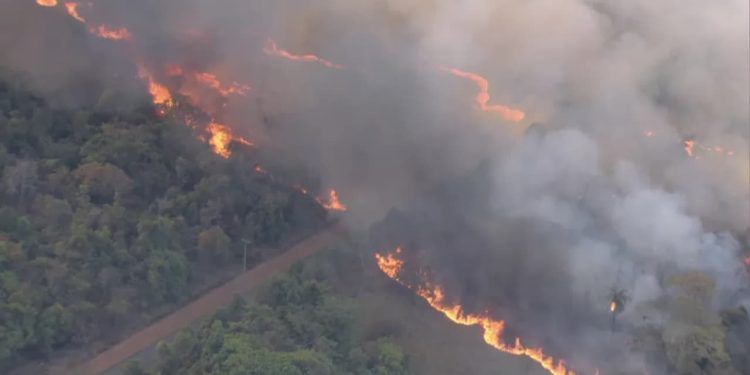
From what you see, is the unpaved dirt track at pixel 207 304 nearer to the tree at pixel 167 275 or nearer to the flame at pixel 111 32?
the tree at pixel 167 275

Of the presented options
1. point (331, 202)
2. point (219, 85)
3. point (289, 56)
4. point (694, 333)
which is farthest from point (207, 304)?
point (694, 333)

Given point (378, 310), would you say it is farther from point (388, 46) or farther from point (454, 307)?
point (388, 46)

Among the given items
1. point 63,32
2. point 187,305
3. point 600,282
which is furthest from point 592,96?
point 63,32

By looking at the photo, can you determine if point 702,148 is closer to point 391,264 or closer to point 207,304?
point 391,264

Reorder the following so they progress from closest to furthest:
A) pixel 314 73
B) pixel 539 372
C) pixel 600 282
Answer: pixel 539 372
pixel 600 282
pixel 314 73

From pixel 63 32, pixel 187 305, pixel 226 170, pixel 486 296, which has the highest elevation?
pixel 63 32

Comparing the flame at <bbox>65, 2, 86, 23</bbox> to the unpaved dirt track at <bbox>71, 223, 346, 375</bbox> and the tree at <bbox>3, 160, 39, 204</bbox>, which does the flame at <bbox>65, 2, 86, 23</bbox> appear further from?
the unpaved dirt track at <bbox>71, 223, 346, 375</bbox>

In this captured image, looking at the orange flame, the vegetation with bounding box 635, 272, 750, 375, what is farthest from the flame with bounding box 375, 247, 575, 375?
the orange flame

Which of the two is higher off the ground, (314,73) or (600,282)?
(314,73)
